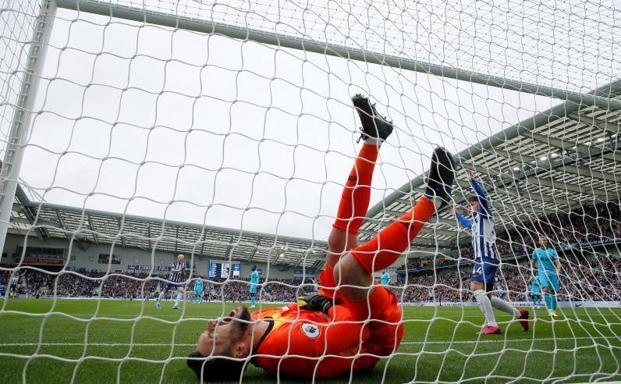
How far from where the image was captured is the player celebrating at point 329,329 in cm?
187

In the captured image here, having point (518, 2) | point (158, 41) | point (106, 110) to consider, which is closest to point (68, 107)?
point (106, 110)

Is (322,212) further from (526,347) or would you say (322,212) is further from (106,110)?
(526,347)

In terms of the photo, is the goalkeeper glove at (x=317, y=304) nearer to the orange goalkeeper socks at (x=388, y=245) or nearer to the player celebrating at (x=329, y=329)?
the player celebrating at (x=329, y=329)

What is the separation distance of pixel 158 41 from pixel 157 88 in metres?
0.40

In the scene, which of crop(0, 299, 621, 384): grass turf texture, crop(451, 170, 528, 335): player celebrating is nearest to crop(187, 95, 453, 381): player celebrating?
crop(0, 299, 621, 384): grass turf texture

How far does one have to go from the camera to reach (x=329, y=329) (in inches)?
76.0

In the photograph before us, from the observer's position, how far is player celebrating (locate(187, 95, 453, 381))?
73.6 inches

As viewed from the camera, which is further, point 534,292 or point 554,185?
point 554,185

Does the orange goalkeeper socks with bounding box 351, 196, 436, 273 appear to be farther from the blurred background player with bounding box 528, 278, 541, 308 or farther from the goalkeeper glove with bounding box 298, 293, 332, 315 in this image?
the blurred background player with bounding box 528, 278, 541, 308

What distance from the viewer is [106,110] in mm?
2105

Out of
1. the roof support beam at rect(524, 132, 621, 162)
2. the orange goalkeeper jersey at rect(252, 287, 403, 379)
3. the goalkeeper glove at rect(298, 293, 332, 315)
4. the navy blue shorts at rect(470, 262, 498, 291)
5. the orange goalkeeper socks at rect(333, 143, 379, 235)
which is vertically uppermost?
the roof support beam at rect(524, 132, 621, 162)

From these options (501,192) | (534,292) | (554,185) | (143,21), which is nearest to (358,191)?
(534,292)

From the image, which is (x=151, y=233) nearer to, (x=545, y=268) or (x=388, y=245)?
(x=545, y=268)

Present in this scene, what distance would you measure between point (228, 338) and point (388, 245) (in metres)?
0.89
